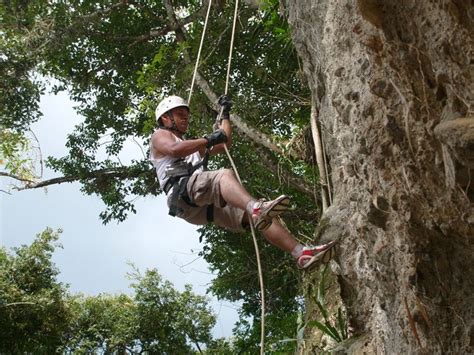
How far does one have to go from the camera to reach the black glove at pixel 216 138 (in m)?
4.45

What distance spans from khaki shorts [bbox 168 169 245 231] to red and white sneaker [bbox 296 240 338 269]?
68cm

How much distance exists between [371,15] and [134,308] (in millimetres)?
13154

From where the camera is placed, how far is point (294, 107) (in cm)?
851

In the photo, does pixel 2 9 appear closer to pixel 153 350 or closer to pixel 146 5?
pixel 146 5

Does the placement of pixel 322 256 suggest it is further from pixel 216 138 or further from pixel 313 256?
pixel 216 138

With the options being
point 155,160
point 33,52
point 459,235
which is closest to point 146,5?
point 33,52

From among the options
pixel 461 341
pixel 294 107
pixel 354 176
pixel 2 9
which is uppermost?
pixel 2 9

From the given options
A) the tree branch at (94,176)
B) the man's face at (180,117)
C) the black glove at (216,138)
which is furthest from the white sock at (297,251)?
the tree branch at (94,176)

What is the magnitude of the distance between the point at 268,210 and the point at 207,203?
2.25 feet

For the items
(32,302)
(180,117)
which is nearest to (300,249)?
(180,117)

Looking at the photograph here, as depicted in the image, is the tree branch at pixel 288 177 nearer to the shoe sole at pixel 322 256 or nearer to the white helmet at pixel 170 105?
the white helmet at pixel 170 105

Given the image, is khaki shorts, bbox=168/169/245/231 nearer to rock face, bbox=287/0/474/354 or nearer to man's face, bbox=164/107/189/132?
man's face, bbox=164/107/189/132

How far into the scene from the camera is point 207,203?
14.6 feet

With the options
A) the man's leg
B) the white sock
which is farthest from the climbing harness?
the white sock
